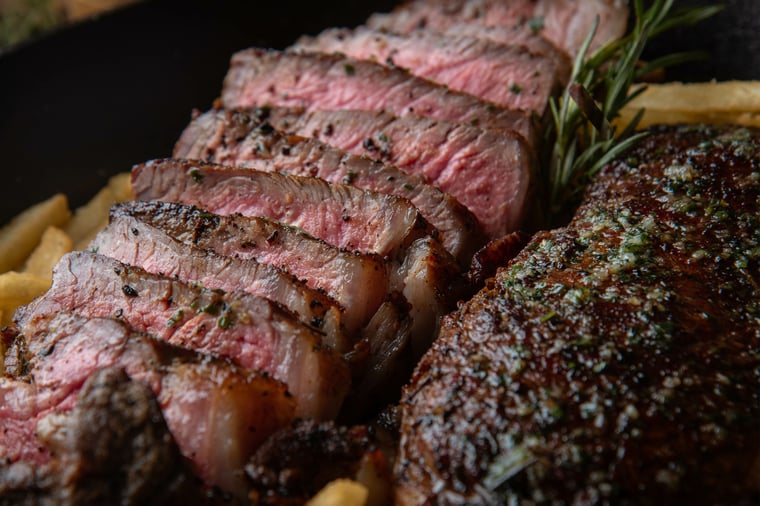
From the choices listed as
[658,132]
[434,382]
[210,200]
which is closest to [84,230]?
[210,200]

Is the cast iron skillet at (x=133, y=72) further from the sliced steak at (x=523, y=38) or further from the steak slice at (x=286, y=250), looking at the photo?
the steak slice at (x=286, y=250)

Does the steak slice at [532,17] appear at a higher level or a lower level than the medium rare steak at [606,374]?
higher

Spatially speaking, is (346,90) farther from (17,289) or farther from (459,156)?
(17,289)

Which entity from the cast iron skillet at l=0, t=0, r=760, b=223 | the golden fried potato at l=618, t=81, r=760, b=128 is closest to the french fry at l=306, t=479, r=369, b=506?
the golden fried potato at l=618, t=81, r=760, b=128

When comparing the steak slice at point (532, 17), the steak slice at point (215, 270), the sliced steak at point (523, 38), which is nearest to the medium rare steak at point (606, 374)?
the steak slice at point (215, 270)

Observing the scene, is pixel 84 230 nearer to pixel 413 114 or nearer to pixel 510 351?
pixel 413 114

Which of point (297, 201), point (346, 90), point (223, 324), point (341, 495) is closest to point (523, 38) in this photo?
point (346, 90)
